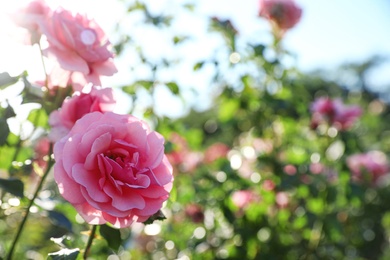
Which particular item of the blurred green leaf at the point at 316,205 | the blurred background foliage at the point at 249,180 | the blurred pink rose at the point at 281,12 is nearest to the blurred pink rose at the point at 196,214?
the blurred background foliage at the point at 249,180

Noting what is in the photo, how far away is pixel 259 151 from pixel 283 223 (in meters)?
0.30

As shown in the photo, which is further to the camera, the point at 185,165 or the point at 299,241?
the point at 185,165

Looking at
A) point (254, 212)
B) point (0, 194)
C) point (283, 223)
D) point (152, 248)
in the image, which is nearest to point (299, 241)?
point (283, 223)

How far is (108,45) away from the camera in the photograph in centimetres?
100

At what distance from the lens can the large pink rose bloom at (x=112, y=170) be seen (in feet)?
2.60

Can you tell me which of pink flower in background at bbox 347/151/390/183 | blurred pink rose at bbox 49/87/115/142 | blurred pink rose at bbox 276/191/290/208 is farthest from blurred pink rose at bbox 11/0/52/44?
pink flower in background at bbox 347/151/390/183

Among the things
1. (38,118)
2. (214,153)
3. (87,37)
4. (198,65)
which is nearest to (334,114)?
(198,65)

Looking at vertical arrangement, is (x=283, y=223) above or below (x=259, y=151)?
below

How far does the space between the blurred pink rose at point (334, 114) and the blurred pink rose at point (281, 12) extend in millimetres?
351

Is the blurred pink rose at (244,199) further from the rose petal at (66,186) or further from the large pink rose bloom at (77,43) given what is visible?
the rose petal at (66,186)

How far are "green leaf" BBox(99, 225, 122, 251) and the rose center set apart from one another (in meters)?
0.30

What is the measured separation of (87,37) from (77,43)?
0.8 inches

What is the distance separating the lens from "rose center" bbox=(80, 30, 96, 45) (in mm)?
961

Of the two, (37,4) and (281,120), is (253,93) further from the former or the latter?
(37,4)
